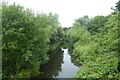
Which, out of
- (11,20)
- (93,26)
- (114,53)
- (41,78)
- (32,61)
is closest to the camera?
(114,53)

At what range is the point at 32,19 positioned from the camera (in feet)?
85.7

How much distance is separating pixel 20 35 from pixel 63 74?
11.6m

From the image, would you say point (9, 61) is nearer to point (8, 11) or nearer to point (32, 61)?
point (32, 61)

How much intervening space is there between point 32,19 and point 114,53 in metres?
9.97

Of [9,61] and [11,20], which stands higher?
[11,20]

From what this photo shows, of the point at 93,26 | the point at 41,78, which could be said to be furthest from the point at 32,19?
the point at 93,26

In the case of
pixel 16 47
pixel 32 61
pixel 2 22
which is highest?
pixel 2 22

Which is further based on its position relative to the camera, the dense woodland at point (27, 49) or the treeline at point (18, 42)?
the treeline at point (18, 42)

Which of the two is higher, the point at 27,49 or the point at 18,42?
the point at 18,42

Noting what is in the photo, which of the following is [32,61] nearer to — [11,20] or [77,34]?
[11,20]

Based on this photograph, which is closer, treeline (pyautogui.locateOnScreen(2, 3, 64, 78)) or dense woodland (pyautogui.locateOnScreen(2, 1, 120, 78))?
dense woodland (pyautogui.locateOnScreen(2, 1, 120, 78))

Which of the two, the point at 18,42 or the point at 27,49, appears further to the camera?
→ the point at 27,49

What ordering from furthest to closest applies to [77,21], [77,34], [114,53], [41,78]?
[77,21]
[77,34]
[41,78]
[114,53]

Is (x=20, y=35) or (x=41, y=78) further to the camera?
(x=41, y=78)
